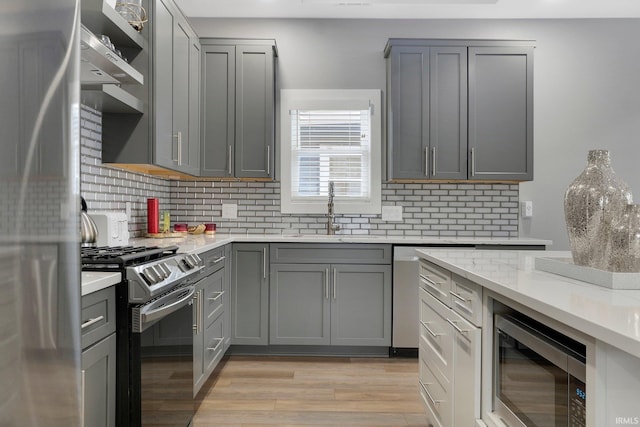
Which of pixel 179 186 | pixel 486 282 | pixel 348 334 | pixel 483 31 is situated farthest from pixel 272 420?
pixel 483 31

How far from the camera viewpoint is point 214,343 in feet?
9.66

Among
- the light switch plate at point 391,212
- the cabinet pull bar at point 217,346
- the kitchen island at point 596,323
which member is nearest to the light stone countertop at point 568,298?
the kitchen island at point 596,323

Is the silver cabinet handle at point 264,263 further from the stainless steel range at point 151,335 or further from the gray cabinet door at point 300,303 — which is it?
the stainless steel range at point 151,335

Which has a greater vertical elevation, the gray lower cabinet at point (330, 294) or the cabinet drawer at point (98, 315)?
the cabinet drawer at point (98, 315)

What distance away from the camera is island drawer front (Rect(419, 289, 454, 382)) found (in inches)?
73.2

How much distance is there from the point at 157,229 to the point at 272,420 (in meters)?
1.76

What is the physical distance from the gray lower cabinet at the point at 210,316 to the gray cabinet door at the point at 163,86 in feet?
2.36

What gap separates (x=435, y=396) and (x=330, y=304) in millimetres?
1490

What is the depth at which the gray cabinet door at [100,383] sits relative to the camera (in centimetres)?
Answer: 133

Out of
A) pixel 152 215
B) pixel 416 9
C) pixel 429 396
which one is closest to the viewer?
pixel 429 396

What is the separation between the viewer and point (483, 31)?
407 centimetres

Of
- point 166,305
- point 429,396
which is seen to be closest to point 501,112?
point 429,396

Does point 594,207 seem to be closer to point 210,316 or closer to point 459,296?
point 459,296

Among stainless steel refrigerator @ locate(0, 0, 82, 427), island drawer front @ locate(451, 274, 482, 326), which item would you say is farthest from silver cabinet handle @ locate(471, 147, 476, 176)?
stainless steel refrigerator @ locate(0, 0, 82, 427)
